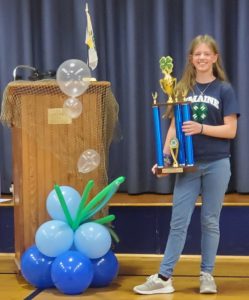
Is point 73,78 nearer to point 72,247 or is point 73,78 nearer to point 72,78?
point 72,78

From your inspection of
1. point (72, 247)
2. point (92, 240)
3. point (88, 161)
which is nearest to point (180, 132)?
point (88, 161)

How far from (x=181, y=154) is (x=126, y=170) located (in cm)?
183

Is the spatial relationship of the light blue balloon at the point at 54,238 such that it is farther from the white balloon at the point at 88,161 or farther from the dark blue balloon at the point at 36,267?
the white balloon at the point at 88,161

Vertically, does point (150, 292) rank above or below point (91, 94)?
below

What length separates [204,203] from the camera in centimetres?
271

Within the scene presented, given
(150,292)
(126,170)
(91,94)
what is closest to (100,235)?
(150,292)

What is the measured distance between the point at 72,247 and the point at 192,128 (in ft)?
2.82

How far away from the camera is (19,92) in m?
2.90

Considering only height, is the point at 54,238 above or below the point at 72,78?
below

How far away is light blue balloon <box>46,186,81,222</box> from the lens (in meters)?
2.78

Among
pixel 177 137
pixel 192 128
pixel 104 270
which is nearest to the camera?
pixel 192 128

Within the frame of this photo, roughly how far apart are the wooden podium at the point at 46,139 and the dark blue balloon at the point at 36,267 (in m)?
0.19

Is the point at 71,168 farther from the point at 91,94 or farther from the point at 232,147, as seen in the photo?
the point at 232,147

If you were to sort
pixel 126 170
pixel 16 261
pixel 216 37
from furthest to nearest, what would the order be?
pixel 126 170 → pixel 216 37 → pixel 16 261
